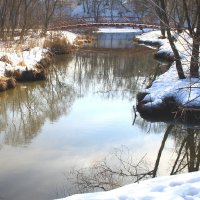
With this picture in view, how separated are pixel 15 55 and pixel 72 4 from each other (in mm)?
59692

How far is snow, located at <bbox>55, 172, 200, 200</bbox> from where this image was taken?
16.3ft

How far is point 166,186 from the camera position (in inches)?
210

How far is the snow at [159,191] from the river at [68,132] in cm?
185

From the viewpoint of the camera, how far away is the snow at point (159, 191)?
16.3 feet

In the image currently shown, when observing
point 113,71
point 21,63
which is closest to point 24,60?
point 21,63

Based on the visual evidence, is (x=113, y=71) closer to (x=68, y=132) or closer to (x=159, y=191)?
(x=68, y=132)

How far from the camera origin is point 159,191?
17.0 feet

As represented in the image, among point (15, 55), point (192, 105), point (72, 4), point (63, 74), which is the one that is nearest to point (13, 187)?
point (192, 105)

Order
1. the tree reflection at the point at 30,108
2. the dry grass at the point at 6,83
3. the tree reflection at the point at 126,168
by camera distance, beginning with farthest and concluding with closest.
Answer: the dry grass at the point at 6,83 → the tree reflection at the point at 30,108 → the tree reflection at the point at 126,168

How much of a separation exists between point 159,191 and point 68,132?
5.49 meters

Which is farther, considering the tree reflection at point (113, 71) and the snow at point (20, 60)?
the tree reflection at point (113, 71)

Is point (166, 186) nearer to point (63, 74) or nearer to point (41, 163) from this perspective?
point (41, 163)

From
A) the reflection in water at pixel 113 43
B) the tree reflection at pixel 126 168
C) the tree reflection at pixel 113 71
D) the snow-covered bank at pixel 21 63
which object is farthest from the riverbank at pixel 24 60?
the reflection in water at pixel 113 43

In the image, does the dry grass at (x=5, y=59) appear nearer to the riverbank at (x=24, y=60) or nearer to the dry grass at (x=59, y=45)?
the riverbank at (x=24, y=60)
